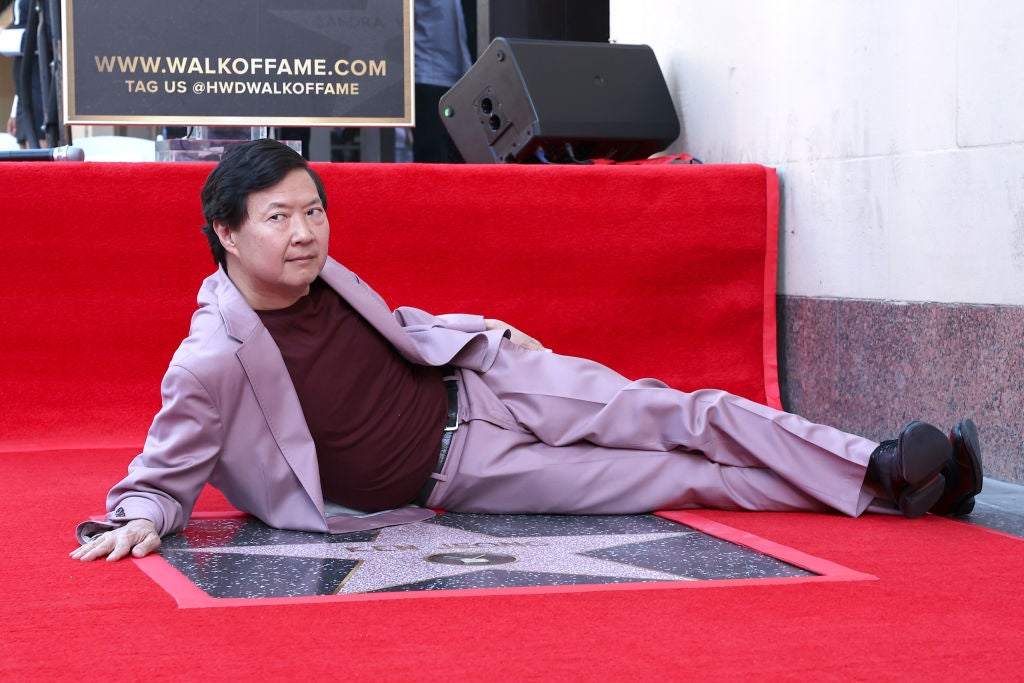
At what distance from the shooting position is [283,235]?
1976 mm

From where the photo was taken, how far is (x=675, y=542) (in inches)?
76.5

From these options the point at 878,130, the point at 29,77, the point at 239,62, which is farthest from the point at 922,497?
the point at 29,77

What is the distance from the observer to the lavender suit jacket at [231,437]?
6.23 feet

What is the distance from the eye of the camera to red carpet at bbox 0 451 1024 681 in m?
1.28

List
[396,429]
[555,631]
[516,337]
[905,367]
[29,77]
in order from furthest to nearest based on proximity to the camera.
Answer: [29,77], [905,367], [516,337], [396,429], [555,631]

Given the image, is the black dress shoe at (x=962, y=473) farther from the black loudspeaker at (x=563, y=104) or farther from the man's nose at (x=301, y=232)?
the black loudspeaker at (x=563, y=104)

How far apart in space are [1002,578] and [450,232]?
1644 mm

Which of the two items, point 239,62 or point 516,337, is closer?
point 516,337

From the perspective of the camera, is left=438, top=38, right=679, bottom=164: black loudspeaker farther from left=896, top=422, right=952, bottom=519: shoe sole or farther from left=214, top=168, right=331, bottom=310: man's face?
left=896, top=422, right=952, bottom=519: shoe sole

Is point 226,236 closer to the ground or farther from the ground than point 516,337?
farther from the ground

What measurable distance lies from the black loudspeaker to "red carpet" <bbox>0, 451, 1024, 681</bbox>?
5.91 feet

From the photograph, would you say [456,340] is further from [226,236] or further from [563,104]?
[563,104]

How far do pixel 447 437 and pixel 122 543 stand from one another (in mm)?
614

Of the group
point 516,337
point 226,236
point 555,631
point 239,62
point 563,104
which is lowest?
point 555,631
